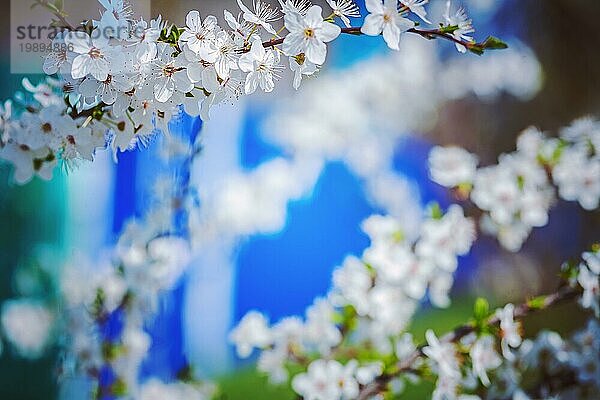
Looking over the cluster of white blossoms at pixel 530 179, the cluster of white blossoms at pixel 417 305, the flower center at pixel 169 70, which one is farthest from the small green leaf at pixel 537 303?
the flower center at pixel 169 70

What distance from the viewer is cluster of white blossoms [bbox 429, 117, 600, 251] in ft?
4.91

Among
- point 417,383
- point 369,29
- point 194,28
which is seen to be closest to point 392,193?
point 417,383

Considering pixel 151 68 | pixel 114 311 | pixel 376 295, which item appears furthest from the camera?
pixel 376 295

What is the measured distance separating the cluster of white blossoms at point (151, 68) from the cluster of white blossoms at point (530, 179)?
62cm

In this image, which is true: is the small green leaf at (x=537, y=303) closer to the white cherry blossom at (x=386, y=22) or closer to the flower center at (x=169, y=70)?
the white cherry blossom at (x=386, y=22)

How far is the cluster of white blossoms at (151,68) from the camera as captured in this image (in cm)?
79

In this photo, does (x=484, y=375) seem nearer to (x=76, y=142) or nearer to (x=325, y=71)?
(x=325, y=71)

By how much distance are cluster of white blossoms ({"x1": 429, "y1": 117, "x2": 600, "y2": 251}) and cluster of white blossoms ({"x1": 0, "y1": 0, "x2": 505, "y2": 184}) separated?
62cm

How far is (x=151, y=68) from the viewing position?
0.79m

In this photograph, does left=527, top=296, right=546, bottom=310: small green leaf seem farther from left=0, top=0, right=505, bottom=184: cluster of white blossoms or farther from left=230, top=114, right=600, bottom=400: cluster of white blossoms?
left=0, top=0, right=505, bottom=184: cluster of white blossoms

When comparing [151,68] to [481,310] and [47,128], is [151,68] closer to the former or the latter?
[47,128]

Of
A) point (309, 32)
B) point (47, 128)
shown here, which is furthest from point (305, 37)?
point (47, 128)

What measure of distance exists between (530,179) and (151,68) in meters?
0.98

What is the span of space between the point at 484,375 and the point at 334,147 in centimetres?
54
